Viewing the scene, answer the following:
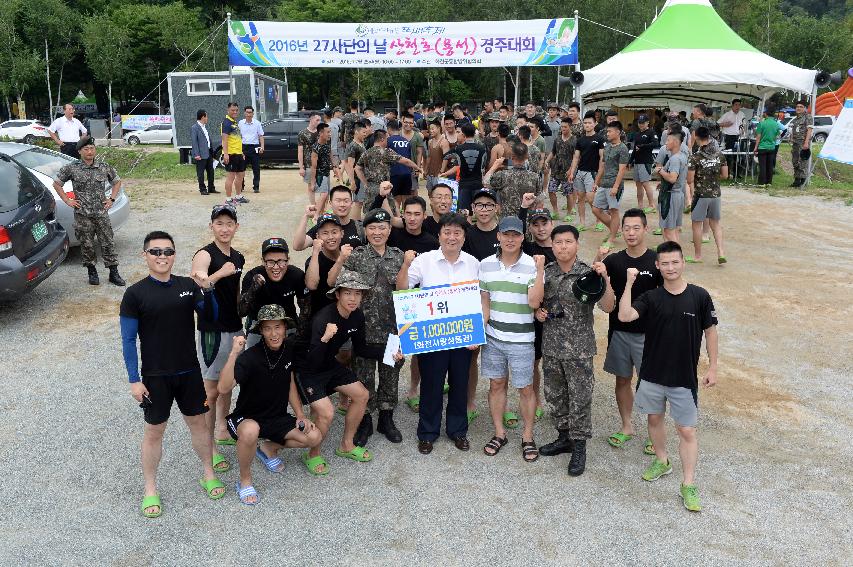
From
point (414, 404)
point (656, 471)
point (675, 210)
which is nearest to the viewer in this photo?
point (656, 471)

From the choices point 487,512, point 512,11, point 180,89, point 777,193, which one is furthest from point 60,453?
point 512,11

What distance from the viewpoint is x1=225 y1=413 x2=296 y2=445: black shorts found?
4.20m

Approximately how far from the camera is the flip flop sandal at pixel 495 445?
4.77 m

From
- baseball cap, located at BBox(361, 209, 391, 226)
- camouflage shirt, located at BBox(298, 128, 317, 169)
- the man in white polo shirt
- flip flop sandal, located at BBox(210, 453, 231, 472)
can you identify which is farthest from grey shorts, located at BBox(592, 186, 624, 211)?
the man in white polo shirt

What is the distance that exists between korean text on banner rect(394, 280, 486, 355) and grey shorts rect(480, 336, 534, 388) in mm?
136

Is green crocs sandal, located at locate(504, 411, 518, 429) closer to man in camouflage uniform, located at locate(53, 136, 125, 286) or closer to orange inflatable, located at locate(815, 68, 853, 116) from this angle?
man in camouflage uniform, located at locate(53, 136, 125, 286)

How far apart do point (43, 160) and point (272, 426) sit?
303 inches

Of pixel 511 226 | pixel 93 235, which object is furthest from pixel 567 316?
pixel 93 235

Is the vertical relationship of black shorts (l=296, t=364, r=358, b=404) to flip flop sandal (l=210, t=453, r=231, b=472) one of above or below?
above

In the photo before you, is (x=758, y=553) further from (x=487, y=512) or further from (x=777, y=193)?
(x=777, y=193)

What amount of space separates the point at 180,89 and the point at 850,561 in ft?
66.8

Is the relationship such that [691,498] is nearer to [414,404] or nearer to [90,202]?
[414,404]

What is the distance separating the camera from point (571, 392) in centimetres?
455

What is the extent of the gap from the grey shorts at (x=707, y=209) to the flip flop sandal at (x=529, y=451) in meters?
5.87
